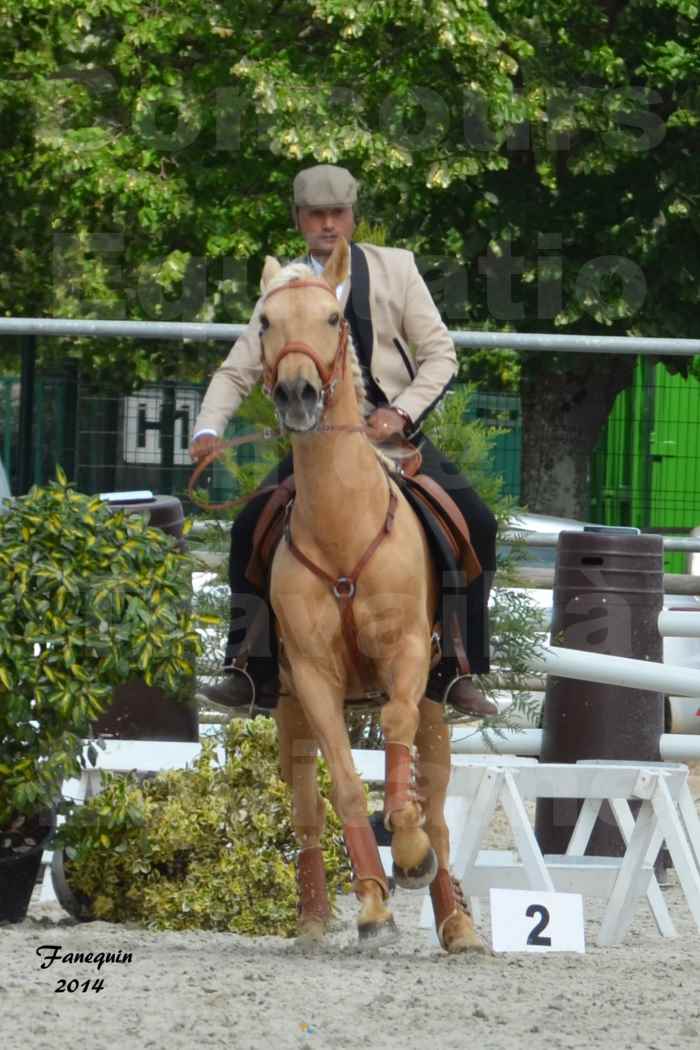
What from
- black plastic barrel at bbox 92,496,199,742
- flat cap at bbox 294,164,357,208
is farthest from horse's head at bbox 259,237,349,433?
black plastic barrel at bbox 92,496,199,742

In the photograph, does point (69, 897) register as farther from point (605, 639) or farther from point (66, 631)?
point (605, 639)

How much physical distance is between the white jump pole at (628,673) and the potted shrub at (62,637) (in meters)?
1.76

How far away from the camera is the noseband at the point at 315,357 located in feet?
17.4

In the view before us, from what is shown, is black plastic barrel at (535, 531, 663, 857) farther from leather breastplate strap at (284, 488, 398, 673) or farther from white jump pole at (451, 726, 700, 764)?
leather breastplate strap at (284, 488, 398, 673)

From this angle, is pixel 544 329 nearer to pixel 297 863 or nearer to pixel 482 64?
pixel 482 64

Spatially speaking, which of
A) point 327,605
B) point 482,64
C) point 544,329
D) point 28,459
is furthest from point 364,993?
point 482,64

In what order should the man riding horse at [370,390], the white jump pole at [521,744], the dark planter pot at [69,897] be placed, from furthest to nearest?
1. the white jump pole at [521,744]
2. the dark planter pot at [69,897]
3. the man riding horse at [370,390]

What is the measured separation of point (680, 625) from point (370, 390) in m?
3.23

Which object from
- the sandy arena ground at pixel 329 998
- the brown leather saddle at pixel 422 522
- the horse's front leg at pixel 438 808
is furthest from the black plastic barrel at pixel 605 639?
the brown leather saddle at pixel 422 522

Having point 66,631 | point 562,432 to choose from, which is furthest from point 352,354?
point 562,432

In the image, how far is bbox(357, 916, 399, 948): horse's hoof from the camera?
223 inches

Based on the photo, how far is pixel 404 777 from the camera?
226 inches

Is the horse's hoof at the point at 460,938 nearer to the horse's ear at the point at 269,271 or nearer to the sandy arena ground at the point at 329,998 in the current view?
the sandy arena ground at the point at 329,998

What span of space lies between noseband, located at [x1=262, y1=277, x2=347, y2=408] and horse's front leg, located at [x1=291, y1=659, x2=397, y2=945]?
0.84 m
